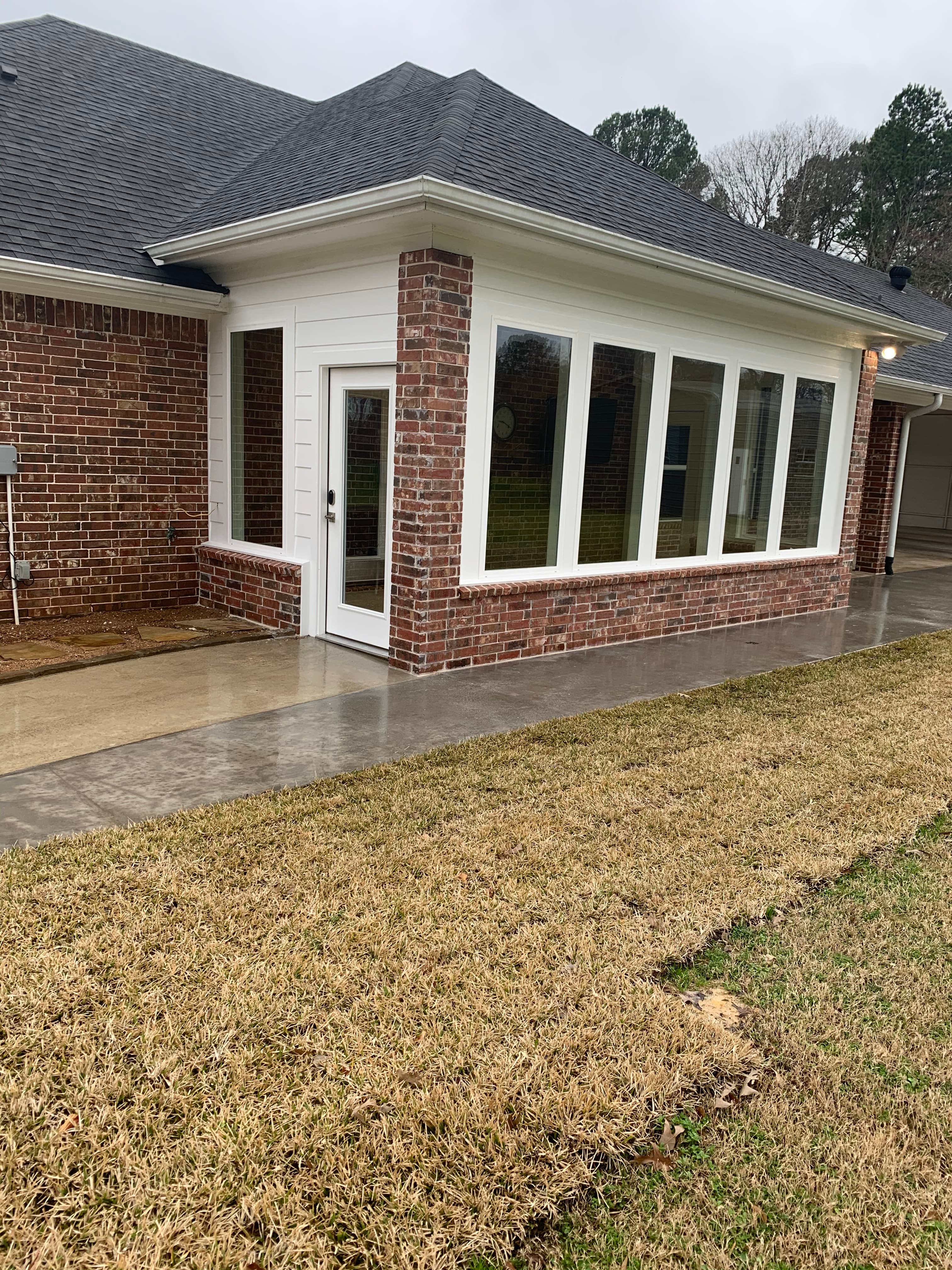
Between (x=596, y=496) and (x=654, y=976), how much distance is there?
5377 mm

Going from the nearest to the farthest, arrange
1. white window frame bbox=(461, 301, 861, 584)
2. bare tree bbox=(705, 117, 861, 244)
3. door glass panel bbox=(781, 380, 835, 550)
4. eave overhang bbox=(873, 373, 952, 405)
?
1. white window frame bbox=(461, 301, 861, 584)
2. door glass panel bbox=(781, 380, 835, 550)
3. eave overhang bbox=(873, 373, 952, 405)
4. bare tree bbox=(705, 117, 861, 244)

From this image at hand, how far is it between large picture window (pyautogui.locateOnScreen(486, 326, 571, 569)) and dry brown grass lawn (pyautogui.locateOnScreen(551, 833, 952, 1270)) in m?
4.27

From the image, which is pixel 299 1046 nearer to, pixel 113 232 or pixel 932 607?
pixel 113 232

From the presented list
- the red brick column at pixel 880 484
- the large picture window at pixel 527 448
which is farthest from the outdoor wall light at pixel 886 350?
the large picture window at pixel 527 448

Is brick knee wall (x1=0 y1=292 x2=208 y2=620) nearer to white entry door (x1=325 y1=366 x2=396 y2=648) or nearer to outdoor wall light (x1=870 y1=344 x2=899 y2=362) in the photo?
white entry door (x1=325 y1=366 x2=396 y2=648)

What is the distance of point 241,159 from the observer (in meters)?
10.1

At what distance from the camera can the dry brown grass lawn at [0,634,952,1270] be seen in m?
2.09

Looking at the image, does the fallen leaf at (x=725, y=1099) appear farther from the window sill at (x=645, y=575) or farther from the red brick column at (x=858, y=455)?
the red brick column at (x=858, y=455)

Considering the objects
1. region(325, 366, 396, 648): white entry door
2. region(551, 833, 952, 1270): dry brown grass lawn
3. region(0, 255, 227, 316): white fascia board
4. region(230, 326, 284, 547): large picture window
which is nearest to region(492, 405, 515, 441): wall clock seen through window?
region(325, 366, 396, 648): white entry door

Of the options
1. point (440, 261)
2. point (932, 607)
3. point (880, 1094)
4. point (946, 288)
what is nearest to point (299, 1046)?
point (880, 1094)

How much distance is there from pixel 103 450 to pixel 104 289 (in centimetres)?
126

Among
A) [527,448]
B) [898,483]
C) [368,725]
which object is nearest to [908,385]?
[898,483]

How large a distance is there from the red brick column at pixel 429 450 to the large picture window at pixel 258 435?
5.40ft

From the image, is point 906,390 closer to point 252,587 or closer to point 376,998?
point 252,587
